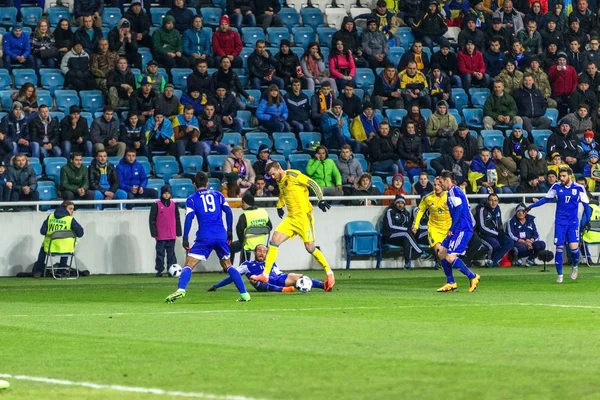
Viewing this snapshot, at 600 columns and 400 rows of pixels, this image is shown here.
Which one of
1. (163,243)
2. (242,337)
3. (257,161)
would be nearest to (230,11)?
(257,161)

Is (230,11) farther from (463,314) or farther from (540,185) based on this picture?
(463,314)

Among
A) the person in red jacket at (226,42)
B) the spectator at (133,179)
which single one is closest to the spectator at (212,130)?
the spectator at (133,179)

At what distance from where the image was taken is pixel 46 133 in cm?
2789

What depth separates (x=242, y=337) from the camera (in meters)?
13.6

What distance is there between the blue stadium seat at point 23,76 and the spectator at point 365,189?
25.0ft

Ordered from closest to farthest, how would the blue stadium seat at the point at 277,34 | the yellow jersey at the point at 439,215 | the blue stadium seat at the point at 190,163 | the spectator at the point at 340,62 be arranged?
the yellow jersey at the point at 439,215
the blue stadium seat at the point at 190,163
the spectator at the point at 340,62
the blue stadium seat at the point at 277,34

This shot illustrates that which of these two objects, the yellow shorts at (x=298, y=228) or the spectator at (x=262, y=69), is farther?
the spectator at (x=262, y=69)

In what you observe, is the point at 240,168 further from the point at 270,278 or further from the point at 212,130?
the point at 270,278

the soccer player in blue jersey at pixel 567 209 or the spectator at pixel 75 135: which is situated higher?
the spectator at pixel 75 135

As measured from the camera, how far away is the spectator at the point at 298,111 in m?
30.7

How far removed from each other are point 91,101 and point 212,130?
2.83 metres

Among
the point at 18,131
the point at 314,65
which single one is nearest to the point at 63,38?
the point at 18,131

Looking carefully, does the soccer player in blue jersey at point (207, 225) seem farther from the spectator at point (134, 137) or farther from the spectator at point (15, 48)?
the spectator at point (15, 48)

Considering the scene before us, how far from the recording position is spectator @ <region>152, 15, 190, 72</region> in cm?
3067
